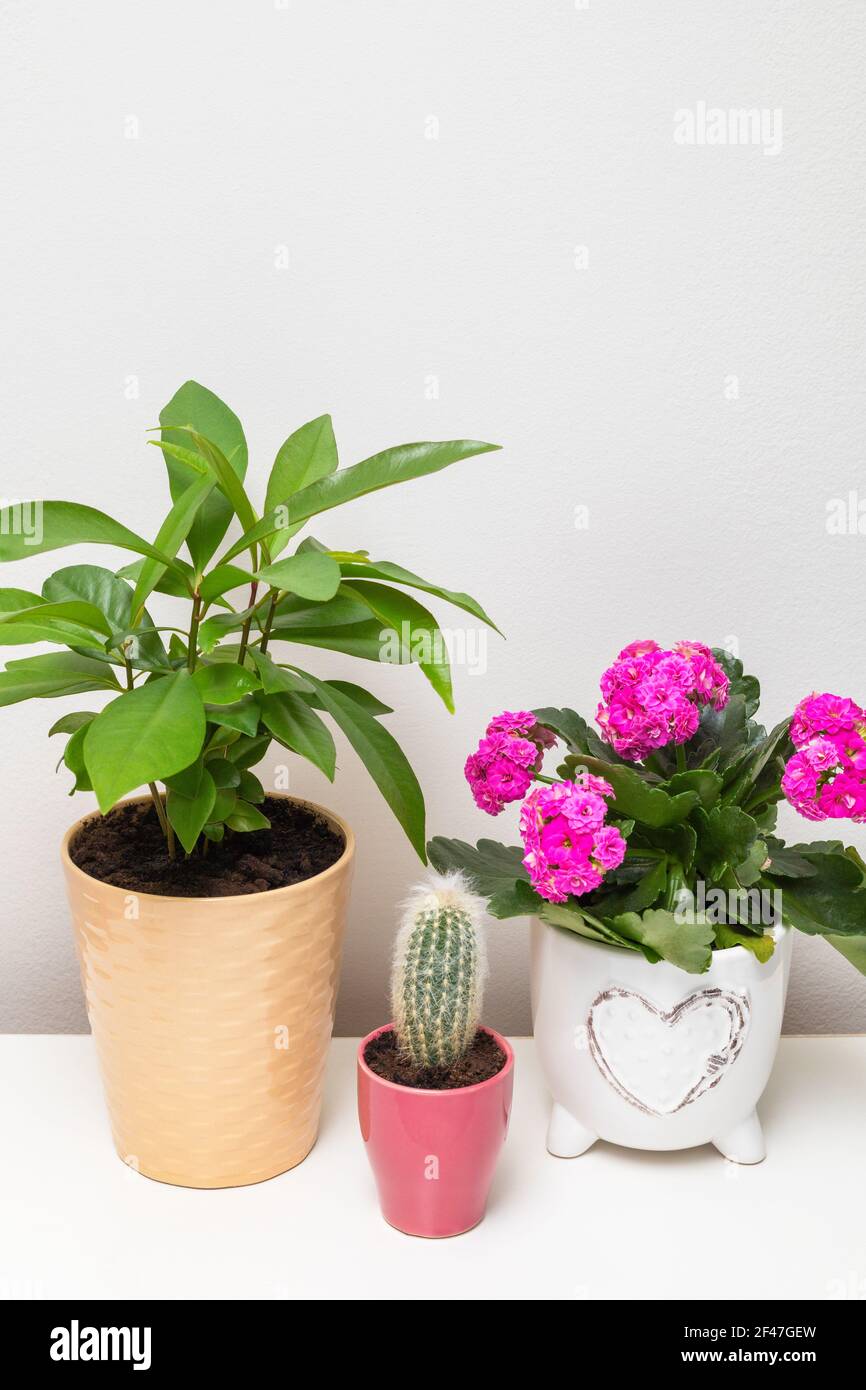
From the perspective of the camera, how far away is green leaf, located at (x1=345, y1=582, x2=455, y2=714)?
0.81 meters

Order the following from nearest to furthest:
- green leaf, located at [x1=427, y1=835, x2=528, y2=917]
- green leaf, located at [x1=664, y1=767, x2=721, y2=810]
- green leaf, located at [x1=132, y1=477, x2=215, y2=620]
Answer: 1. green leaf, located at [x1=132, y1=477, x2=215, y2=620]
2. green leaf, located at [x1=664, y1=767, x2=721, y2=810]
3. green leaf, located at [x1=427, y1=835, x2=528, y2=917]

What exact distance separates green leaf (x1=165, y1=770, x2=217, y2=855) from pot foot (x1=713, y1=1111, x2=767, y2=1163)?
1.66ft

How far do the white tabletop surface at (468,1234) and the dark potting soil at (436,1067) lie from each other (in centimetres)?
12

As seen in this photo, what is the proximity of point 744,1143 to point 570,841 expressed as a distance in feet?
1.09

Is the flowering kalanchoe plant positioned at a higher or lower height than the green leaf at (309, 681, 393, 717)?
lower

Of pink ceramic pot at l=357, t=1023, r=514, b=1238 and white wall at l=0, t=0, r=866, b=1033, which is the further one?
white wall at l=0, t=0, r=866, b=1033

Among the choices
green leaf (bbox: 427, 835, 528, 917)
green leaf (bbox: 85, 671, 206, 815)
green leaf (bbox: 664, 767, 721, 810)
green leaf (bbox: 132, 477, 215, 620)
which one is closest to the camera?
green leaf (bbox: 85, 671, 206, 815)

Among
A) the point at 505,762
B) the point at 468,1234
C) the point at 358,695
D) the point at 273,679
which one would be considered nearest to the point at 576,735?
the point at 505,762

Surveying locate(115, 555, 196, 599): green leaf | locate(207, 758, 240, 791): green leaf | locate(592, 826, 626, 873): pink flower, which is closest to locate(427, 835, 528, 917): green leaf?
locate(592, 826, 626, 873): pink flower

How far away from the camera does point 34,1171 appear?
3.16ft

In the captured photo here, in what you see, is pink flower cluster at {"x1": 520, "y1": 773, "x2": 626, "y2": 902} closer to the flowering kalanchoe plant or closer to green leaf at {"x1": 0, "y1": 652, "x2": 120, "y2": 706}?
the flowering kalanchoe plant

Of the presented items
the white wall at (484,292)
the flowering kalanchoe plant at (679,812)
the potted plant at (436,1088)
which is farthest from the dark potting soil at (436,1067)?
the white wall at (484,292)
